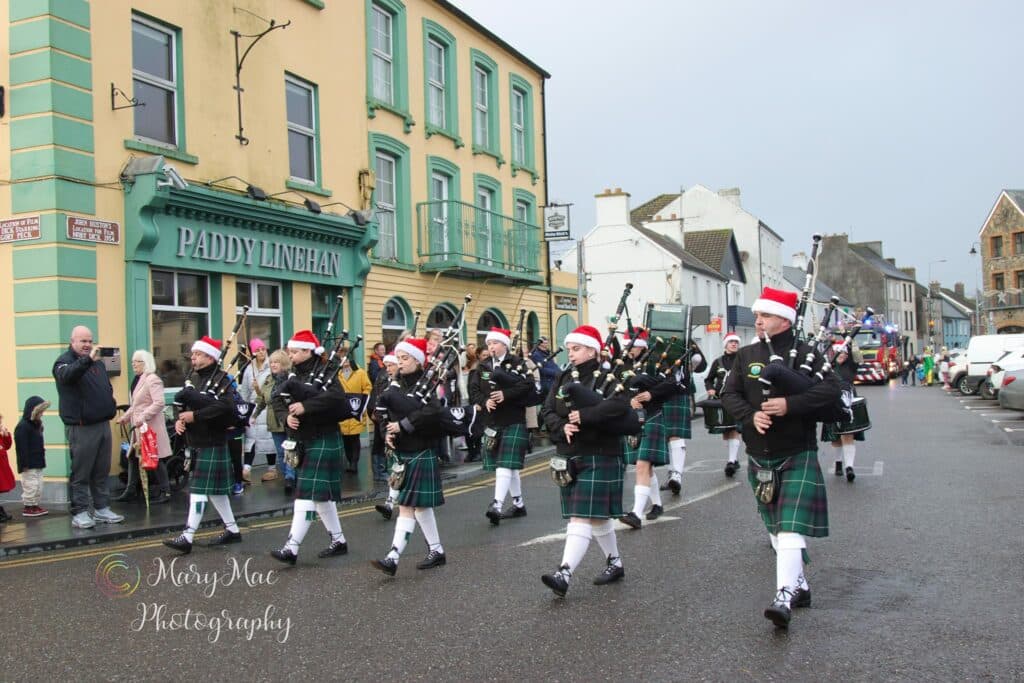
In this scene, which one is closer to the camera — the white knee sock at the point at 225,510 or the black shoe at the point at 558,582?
the black shoe at the point at 558,582

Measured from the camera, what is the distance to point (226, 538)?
341 inches

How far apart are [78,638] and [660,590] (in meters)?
3.72

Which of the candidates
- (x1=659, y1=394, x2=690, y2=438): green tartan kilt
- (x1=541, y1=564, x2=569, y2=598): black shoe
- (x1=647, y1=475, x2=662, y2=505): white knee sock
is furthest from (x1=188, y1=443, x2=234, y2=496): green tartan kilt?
(x1=659, y1=394, x2=690, y2=438): green tartan kilt

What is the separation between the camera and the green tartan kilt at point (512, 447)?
31.4 ft

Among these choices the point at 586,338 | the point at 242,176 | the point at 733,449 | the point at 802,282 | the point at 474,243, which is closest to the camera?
the point at 586,338

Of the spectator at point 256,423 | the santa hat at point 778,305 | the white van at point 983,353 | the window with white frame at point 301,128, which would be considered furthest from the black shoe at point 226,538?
the white van at point 983,353

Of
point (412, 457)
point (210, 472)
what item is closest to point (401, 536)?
point (412, 457)

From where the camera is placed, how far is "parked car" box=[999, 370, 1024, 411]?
2204 cm

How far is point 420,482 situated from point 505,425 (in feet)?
8.00

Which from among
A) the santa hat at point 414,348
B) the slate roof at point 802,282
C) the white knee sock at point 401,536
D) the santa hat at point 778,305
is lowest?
the white knee sock at point 401,536

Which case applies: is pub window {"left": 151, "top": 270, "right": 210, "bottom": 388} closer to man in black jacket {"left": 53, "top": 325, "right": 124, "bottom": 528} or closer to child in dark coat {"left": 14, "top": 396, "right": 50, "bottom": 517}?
child in dark coat {"left": 14, "top": 396, "right": 50, "bottom": 517}

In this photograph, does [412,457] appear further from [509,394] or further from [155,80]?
[155,80]

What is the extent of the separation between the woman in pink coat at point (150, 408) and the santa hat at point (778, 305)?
683cm

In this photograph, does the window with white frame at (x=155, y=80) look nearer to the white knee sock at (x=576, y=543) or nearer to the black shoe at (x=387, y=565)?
the black shoe at (x=387, y=565)
